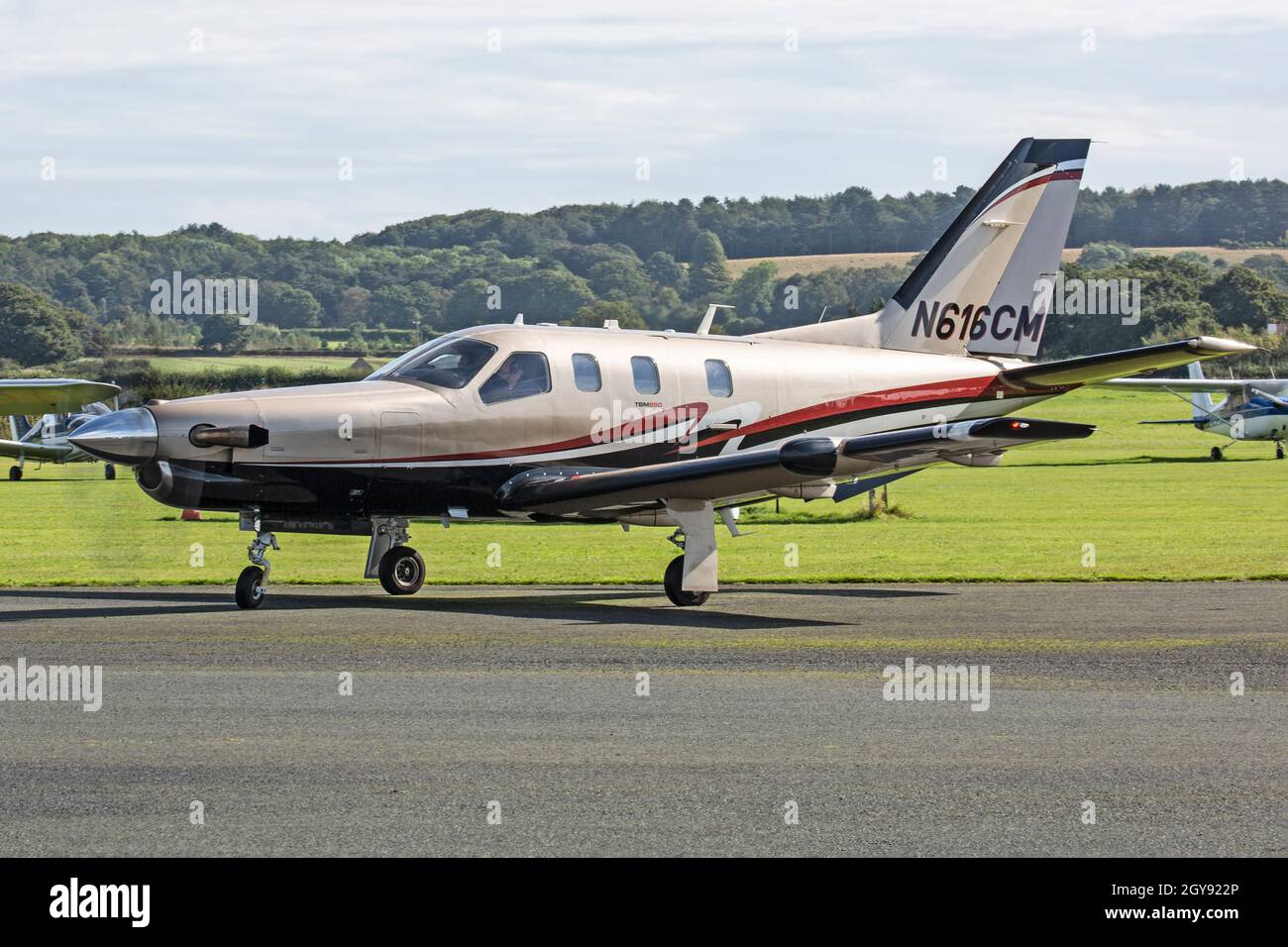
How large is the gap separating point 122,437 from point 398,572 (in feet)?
12.8

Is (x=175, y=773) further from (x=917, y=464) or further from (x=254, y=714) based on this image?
(x=917, y=464)

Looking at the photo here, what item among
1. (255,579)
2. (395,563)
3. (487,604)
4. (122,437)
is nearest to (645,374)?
(487,604)

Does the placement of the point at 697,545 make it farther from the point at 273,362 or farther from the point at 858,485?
the point at 273,362

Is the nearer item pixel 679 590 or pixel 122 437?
pixel 122 437

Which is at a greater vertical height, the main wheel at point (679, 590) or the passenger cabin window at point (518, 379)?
Result: the passenger cabin window at point (518, 379)

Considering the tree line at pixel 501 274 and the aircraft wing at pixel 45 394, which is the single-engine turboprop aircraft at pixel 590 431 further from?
the tree line at pixel 501 274

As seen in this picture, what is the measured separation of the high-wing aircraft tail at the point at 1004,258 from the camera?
2267cm

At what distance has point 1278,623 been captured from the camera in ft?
53.5

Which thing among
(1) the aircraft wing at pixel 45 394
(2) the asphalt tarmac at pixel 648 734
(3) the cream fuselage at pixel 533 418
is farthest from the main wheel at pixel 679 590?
(1) the aircraft wing at pixel 45 394

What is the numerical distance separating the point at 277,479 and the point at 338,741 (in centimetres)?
763

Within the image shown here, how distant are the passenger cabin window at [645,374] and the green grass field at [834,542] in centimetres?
383

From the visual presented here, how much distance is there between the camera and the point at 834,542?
2864 cm

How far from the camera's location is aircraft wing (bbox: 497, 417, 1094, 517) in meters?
16.4
